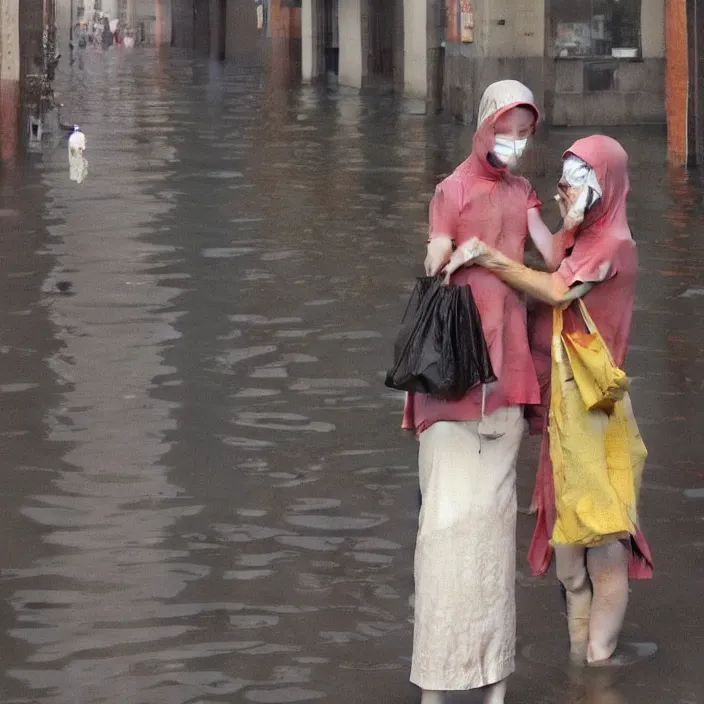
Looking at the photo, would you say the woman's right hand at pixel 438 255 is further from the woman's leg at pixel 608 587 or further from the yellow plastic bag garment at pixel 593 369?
the woman's leg at pixel 608 587

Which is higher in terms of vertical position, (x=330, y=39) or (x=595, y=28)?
(x=330, y=39)

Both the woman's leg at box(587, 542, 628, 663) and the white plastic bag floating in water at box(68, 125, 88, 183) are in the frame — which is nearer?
the woman's leg at box(587, 542, 628, 663)

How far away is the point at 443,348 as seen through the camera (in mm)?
5066

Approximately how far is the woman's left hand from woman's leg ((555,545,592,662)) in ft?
3.01

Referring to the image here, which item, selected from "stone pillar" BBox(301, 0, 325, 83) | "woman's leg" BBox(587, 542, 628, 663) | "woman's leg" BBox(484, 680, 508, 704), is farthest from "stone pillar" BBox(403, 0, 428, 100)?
"woman's leg" BBox(484, 680, 508, 704)

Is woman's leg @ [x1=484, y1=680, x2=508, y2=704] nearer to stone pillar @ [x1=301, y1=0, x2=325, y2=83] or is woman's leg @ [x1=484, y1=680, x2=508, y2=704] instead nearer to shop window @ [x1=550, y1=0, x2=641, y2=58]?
shop window @ [x1=550, y1=0, x2=641, y2=58]

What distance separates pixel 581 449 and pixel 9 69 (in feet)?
93.6

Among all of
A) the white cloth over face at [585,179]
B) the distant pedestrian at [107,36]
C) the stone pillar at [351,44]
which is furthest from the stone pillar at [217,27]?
the white cloth over face at [585,179]

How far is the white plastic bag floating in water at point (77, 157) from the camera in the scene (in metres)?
17.9

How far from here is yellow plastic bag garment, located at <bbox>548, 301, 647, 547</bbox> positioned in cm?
532

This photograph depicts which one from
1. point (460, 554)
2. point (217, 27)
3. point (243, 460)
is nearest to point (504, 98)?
point (460, 554)

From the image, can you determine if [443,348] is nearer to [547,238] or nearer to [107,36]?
[547,238]

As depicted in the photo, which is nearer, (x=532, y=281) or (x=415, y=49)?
(x=532, y=281)

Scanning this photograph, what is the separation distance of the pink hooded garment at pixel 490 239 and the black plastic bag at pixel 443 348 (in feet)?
0.21
